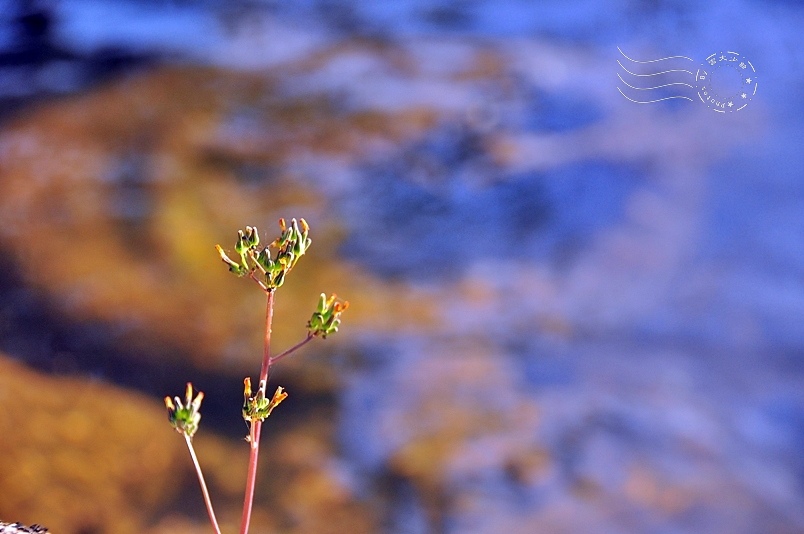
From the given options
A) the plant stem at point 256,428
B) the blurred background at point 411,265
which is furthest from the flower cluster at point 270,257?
the blurred background at point 411,265

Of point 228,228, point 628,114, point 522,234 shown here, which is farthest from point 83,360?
point 628,114

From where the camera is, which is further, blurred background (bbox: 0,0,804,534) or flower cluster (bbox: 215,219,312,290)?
blurred background (bbox: 0,0,804,534)

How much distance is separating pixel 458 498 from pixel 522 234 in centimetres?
38

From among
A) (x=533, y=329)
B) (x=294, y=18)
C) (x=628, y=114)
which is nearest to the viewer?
(x=533, y=329)

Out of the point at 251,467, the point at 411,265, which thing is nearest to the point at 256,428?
the point at 251,467

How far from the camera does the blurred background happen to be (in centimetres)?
92

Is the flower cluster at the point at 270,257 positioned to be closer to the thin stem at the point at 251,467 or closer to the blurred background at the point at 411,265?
the thin stem at the point at 251,467

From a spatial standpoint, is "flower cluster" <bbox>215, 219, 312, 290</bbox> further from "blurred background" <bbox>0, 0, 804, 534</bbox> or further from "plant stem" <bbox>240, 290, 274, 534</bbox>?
"blurred background" <bbox>0, 0, 804, 534</bbox>

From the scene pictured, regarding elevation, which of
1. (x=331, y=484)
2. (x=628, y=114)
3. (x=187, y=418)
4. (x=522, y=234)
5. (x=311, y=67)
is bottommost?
(x=187, y=418)

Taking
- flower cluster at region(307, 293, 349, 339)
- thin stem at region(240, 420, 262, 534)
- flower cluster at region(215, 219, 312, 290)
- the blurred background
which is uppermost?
the blurred background

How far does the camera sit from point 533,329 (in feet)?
3.35

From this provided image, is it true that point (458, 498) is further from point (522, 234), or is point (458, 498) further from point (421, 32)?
point (421, 32)

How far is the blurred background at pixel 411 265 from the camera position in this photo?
92cm

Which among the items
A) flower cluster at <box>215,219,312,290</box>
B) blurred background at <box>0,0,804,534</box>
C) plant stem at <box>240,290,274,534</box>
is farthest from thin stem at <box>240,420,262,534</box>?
blurred background at <box>0,0,804,534</box>
